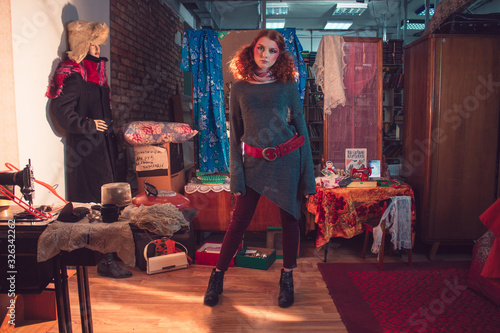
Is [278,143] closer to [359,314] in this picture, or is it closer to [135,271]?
[359,314]

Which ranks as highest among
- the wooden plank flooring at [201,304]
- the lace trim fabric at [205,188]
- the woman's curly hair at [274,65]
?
the woman's curly hair at [274,65]

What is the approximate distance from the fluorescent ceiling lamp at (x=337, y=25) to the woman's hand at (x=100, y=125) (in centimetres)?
691

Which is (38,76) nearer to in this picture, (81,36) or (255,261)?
(81,36)

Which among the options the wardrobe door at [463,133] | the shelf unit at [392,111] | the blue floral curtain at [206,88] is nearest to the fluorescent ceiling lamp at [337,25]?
the shelf unit at [392,111]

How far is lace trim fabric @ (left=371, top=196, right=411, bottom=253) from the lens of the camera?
2.78 metres

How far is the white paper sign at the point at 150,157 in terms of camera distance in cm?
332

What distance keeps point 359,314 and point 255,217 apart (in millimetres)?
1473

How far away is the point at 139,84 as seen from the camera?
418 cm

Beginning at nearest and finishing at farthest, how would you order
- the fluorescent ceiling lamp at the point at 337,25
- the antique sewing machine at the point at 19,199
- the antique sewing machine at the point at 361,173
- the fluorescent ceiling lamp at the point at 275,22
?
the antique sewing machine at the point at 19,199 < the antique sewing machine at the point at 361,173 < the fluorescent ceiling lamp at the point at 275,22 < the fluorescent ceiling lamp at the point at 337,25

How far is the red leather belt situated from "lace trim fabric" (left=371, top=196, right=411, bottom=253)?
3.47ft

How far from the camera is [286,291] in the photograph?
2.25 m

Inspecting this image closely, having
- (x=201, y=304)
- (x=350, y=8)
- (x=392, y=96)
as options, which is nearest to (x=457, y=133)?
(x=201, y=304)

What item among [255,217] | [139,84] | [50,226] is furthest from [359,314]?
[139,84]

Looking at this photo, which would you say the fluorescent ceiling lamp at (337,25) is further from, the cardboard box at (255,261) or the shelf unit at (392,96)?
the cardboard box at (255,261)
